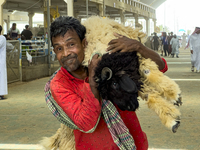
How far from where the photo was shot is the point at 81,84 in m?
1.92

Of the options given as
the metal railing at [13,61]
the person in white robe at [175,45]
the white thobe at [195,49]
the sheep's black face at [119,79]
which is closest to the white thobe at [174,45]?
the person in white robe at [175,45]

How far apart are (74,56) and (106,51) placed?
0.23m

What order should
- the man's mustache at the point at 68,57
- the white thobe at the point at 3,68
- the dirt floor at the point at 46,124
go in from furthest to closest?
the white thobe at the point at 3,68 → the dirt floor at the point at 46,124 → the man's mustache at the point at 68,57

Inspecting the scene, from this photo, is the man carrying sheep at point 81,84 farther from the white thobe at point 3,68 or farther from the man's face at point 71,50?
the white thobe at point 3,68

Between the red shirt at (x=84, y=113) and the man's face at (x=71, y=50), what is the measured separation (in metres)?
0.08

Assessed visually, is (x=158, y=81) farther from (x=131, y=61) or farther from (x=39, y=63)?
(x=39, y=63)

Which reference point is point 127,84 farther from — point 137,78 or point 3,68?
point 3,68

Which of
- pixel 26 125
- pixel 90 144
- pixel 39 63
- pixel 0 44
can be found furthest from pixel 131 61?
pixel 39 63

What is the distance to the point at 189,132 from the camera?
4.69 metres

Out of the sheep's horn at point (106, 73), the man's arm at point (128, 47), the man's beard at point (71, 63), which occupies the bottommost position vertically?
the sheep's horn at point (106, 73)

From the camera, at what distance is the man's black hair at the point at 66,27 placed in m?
1.83

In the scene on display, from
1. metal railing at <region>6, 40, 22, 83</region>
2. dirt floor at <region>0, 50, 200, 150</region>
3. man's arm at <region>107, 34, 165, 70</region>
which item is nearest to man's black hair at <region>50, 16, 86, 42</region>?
man's arm at <region>107, 34, 165, 70</region>

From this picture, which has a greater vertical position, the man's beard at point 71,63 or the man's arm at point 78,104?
the man's beard at point 71,63

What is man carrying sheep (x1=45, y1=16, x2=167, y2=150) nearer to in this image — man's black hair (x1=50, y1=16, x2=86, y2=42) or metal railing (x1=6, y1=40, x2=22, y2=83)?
man's black hair (x1=50, y1=16, x2=86, y2=42)
